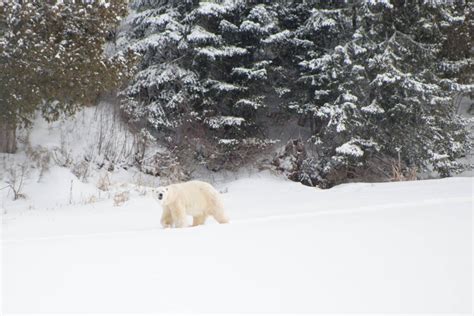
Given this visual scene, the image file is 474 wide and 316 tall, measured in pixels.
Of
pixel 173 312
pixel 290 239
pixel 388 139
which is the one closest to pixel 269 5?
pixel 388 139

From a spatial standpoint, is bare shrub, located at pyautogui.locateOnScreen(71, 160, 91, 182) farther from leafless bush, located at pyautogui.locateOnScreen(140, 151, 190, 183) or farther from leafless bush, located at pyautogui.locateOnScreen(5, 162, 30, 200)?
leafless bush, located at pyautogui.locateOnScreen(140, 151, 190, 183)

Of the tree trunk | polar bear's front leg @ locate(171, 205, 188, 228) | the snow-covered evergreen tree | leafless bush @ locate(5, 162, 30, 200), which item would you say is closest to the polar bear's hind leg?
polar bear's front leg @ locate(171, 205, 188, 228)

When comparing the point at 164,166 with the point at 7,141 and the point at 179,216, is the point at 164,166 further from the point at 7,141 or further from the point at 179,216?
the point at 179,216

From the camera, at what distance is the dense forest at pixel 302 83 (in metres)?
13.0

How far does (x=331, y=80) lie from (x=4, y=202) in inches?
372

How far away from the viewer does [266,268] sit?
2650 millimetres

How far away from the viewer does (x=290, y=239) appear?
3369mm

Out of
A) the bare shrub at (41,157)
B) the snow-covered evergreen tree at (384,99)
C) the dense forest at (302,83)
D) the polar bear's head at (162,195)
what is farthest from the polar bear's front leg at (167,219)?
the snow-covered evergreen tree at (384,99)

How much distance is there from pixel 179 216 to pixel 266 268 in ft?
7.85

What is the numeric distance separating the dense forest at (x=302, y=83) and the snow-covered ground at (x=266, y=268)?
8632 mm

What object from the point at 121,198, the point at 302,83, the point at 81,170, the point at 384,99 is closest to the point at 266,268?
the point at 121,198

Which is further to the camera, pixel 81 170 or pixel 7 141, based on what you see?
pixel 81 170

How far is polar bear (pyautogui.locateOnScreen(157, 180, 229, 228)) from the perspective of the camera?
4891 millimetres

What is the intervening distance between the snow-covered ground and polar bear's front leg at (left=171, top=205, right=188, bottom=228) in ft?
2.63
